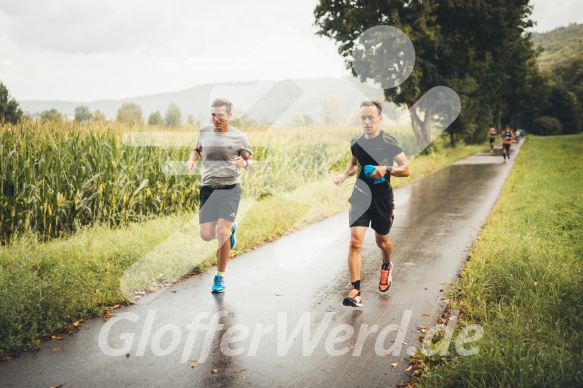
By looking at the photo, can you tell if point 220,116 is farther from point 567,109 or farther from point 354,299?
point 567,109

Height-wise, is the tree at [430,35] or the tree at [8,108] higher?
the tree at [430,35]

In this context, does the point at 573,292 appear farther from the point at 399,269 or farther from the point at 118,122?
the point at 118,122

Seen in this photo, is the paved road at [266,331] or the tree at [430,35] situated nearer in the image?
the paved road at [266,331]

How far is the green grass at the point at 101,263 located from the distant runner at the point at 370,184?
2.36 meters

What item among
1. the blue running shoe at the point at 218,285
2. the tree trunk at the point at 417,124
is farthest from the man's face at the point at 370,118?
the tree trunk at the point at 417,124

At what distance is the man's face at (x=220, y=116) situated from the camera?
16.8ft

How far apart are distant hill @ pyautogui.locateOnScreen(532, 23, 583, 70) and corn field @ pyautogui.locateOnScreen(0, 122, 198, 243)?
3402 inches

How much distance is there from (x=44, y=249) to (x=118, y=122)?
16.6ft

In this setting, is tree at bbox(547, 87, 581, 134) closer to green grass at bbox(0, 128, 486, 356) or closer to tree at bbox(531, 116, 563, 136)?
tree at bbox(531, 116, 563, 136)

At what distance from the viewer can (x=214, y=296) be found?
5.02 meters

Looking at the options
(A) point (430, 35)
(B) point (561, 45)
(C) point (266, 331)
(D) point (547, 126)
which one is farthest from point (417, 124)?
(B) point (561, 45)

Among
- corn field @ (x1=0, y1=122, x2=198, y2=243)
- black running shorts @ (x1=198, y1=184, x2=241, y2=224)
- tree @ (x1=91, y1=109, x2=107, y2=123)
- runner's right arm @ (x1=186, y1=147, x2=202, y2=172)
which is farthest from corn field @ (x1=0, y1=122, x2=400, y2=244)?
black running shorts @ (x1=198, y1=184, x2=241, y2=224)

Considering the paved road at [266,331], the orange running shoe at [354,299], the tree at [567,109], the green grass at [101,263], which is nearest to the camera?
the paved road at [266,331]

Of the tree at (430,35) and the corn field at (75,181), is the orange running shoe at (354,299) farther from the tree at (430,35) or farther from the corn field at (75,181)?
the tree at (430,35)
